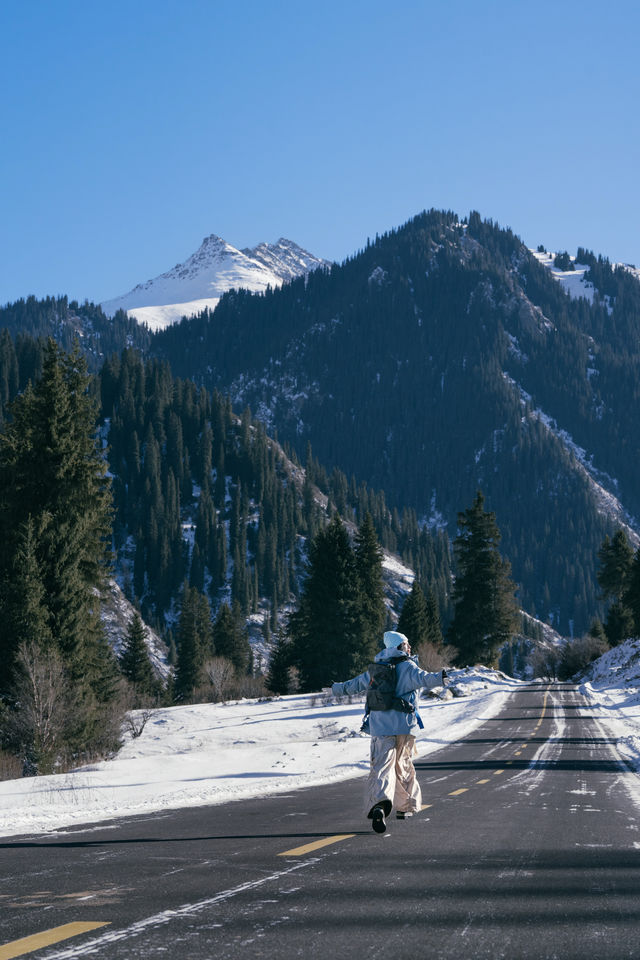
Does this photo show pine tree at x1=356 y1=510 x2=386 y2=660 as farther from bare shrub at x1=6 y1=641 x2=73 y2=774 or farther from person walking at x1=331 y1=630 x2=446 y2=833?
person walking at x1=331 y1=630 x2=446 y2=833

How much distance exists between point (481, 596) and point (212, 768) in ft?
189

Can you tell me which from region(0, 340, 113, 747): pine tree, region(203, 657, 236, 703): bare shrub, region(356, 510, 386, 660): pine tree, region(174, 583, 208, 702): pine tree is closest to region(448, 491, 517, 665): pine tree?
region(356, 510, 386, 660): pine tree

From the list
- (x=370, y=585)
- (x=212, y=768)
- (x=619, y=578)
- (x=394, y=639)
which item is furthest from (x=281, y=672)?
(x=394, y=639)

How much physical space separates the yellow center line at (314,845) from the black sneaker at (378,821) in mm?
290

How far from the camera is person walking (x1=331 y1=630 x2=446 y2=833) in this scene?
9.33m

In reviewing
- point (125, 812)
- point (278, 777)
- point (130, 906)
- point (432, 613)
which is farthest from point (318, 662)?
point (130, 906)

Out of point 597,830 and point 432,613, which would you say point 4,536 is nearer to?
point 597,830

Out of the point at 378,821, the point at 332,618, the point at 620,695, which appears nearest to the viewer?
the point at 378,821

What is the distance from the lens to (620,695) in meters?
51.3

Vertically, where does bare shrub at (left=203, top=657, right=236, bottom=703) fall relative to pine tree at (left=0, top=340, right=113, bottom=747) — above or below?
below

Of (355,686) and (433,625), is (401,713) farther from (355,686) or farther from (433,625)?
(433,625)

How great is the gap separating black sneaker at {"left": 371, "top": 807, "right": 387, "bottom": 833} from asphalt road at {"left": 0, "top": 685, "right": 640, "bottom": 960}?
0.61 ft

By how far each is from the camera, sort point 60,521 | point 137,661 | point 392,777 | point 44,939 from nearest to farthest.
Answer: point 44,939, point 392,777, point 60,521, point 137,661

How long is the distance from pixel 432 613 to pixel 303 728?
194ft
